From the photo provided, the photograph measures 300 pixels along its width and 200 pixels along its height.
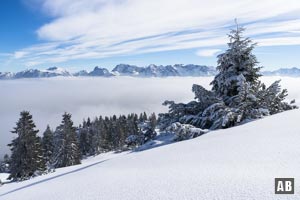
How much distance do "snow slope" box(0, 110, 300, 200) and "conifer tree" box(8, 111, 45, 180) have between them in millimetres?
27632

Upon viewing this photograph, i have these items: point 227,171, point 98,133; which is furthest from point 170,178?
point 98,133

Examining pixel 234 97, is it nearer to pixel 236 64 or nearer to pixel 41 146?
pixel 236 64

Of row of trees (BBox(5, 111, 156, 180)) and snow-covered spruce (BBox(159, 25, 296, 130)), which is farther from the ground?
snow-covered spruce (BBox(159, 25, 296, 130))

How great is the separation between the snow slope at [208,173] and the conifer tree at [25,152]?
90.7 ft

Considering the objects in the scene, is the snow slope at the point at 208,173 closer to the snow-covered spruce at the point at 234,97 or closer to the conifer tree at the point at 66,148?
the snow-covered spruce at the point at 234,97

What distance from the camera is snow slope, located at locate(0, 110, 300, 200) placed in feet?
17.7

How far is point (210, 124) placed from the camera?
701 inches

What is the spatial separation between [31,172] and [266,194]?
111ft

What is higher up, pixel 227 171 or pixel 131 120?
pixel 227 171

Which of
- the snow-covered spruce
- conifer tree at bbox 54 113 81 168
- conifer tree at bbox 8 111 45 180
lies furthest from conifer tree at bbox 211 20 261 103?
conifer tree at bbox 54 113 81 168

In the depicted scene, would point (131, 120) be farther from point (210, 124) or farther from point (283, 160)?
point (283, 160)

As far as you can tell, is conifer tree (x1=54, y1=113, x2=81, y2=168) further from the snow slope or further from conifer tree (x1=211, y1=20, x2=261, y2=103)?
the snow slope

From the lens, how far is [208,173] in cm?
655

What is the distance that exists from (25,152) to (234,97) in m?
26.8
